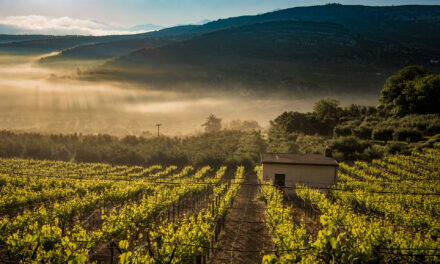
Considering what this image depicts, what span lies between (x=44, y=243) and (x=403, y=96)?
64.2m

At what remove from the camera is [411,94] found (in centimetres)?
5356

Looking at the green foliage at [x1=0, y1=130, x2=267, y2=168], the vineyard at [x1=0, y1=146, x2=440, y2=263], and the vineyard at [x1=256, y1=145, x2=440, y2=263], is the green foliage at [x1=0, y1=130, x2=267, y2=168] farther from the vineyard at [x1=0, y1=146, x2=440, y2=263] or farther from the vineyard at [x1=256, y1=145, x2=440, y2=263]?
the vineyard at [x1=256, y1=145, x2=440, y2=263]

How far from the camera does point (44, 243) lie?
437 inches

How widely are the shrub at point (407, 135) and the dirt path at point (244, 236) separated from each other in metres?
30.8

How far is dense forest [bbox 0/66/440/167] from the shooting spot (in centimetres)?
4469

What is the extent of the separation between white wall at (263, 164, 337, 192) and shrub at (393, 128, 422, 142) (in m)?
22.5

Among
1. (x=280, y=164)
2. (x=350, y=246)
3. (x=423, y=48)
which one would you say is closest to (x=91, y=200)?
(x=350, y=246)

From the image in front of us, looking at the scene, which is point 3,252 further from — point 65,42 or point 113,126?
point 113,126

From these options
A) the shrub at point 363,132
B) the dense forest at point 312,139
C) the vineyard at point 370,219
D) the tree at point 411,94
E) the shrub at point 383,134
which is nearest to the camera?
the vineyard at point 370,219

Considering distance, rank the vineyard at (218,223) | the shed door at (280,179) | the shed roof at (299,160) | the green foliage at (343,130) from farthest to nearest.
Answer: the green foliage at (343,130), the shed door at (280,179), the shed roof at (299,160), the vineyard at (218,223)

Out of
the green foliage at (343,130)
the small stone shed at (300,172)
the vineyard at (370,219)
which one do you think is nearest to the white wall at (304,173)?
the small stone shed at (300,172)

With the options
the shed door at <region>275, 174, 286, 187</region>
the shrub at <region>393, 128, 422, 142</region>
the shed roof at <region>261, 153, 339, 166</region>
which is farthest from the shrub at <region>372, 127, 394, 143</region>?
the shed door at <region>275, 174, 286, 187</region>

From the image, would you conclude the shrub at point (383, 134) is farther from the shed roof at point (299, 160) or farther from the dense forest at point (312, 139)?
the shed roof at point (299, 160)

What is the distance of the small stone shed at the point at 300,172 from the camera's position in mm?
29169
